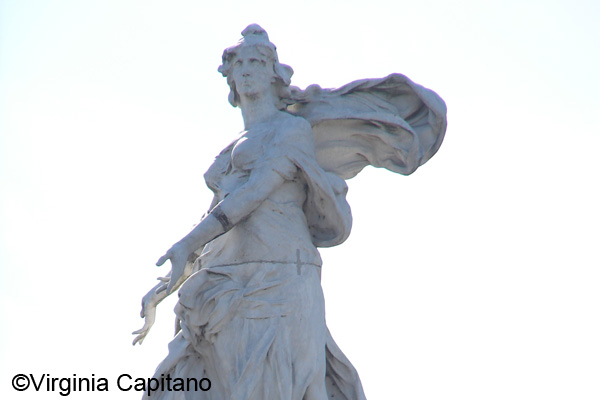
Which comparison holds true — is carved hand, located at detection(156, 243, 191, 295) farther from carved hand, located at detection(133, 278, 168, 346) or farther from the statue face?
the statue face

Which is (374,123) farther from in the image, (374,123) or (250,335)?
(250,335)

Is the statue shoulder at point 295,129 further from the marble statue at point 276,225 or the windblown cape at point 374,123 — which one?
the windblown cape at point 374,123

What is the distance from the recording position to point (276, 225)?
36.3 ft

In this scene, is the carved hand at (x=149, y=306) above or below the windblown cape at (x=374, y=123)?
below

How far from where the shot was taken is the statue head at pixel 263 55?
1148 cm

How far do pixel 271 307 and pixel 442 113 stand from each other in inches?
88.6

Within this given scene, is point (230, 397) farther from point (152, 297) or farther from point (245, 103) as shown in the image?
point (245, 103)

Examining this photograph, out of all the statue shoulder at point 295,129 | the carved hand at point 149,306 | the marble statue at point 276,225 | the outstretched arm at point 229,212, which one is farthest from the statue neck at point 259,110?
the carved hand at point 149,306

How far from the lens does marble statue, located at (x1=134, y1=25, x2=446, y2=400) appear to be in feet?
35.2

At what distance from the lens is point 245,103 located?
11.6 m

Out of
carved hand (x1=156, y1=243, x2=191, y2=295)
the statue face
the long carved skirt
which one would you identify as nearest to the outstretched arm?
carved hand (x1=156, y1=243, x2=191, y2=295)

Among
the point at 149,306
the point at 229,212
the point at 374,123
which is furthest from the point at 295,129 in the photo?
the point at 149,306

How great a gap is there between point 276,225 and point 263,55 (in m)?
1.44

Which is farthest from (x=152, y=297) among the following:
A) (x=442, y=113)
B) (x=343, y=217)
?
(x=442, y=113)
